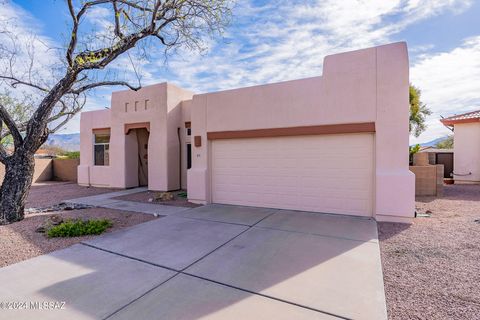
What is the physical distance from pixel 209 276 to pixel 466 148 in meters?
16.4

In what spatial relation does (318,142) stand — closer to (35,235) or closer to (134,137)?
(35,235)

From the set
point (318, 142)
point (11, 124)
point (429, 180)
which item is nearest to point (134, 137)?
point (11, 124)

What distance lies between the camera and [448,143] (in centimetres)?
3416

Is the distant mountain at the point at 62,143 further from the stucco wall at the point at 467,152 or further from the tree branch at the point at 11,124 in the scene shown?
the stucco wall at the point at 467,152

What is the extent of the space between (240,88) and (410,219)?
6.19 metres

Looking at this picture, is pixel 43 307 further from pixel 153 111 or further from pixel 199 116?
pixel 153 111

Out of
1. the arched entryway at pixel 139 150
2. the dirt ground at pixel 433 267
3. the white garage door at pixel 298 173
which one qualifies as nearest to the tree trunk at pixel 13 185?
the white garage door at pixel 298 173

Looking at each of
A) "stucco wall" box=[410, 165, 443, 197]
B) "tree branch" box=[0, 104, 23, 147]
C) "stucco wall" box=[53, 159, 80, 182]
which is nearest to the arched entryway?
"tree branch" box=[0, 104, 23, 147]

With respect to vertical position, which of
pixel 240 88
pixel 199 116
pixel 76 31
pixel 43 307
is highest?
pixel 76 31

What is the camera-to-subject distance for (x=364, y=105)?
6703 millimetres

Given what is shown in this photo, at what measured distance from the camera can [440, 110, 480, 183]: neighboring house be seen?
13312mm

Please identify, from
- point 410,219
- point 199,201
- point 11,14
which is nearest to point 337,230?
point 410,219

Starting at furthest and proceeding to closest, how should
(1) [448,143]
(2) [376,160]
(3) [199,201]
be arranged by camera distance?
(1) [448,143], (3) [199,201], (2) [376,160]

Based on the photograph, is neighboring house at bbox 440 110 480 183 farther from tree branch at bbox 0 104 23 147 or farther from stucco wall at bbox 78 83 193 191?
tree branch at bbox 0 104 23 147
